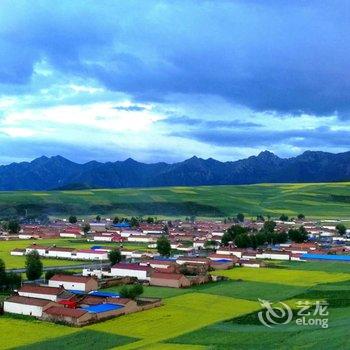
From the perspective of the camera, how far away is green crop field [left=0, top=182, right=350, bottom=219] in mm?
135000

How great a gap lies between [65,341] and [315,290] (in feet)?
61.8

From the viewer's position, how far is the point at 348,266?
54.5m

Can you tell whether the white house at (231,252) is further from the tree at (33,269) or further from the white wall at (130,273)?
the tree at (33,269)

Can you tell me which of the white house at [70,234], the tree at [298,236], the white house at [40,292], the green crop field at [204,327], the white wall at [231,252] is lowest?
the green crop field at [204,327]

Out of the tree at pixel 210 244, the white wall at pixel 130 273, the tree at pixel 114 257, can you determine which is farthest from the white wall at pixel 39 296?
the tree at pixel 210 244

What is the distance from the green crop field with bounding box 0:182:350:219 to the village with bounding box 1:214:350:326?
28.5 meters

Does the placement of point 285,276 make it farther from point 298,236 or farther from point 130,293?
point 298,236

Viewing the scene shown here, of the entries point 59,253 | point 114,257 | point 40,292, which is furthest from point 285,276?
point 59,253

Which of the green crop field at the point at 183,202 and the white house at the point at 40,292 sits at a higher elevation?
the green crop field at the point at 183,202

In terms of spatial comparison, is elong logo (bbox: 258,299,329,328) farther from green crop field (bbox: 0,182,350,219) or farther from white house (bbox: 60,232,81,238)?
green crop field (bbox: 0,182,350,219)

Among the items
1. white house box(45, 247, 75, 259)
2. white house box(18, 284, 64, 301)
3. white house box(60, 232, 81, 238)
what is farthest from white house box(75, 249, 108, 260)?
white house box(60, 232, 81, 238)

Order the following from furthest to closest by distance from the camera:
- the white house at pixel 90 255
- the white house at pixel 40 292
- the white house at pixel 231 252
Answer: the white house at pixel 231 252
the white house at pixel 90 255
the white house at pixel 40 292

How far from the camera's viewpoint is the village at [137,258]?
3194cm

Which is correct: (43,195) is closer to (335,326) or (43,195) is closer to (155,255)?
(155,255)
